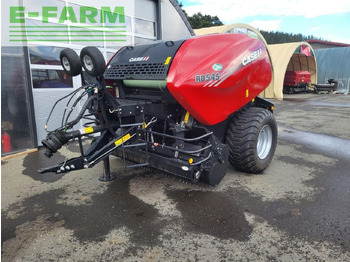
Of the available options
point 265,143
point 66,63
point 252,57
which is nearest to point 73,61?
point 66,63

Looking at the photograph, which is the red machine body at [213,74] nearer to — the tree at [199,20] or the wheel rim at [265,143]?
the wheel rim at [265,143]

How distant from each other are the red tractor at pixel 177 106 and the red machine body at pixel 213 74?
0.01m

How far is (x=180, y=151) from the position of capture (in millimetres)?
3119

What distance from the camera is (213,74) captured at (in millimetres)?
3129

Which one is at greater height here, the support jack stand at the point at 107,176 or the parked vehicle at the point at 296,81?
the parked vehicle at the point at 296,81

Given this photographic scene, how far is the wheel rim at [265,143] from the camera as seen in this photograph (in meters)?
4.23

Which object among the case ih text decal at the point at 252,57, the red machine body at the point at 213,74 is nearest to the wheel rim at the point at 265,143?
the red machine body at the point at 213,74

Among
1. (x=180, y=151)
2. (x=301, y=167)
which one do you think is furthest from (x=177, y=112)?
(x=301, y=167)

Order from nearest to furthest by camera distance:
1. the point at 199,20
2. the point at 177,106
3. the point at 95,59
Result: the point at 95,59 < the point at 177,106 < the point at 199,20

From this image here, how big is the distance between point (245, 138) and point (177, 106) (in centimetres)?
98

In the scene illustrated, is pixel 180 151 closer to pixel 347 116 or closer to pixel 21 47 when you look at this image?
pixel 21 47

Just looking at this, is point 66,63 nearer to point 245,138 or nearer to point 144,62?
point 144,62

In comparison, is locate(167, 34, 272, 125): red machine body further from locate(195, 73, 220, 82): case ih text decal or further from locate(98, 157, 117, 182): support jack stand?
locate(98, 157, 117, 182): support jack stand

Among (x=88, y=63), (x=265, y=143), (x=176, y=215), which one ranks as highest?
(x=88, y=63)
